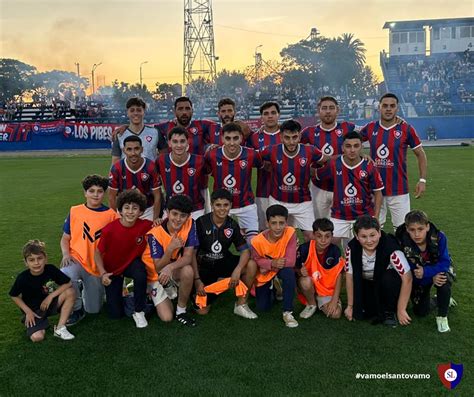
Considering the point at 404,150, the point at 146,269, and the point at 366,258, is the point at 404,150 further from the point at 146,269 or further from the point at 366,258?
the point at 146,269

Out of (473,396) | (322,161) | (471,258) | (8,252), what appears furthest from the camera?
(8,252)

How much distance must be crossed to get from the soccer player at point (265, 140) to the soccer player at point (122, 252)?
66.0 inches

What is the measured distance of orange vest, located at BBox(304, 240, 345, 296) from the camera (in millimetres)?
4414

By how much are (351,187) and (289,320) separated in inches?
61.6

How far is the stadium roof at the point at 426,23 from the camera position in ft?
165

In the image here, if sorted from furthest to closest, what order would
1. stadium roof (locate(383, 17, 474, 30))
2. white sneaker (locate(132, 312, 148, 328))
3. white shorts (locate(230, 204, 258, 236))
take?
stadium roof (locate(383, 17, 474, 30))
white shorts (locate(230, 204, 258, 236))
white sneaker (locate(132, 312, 148, 328))

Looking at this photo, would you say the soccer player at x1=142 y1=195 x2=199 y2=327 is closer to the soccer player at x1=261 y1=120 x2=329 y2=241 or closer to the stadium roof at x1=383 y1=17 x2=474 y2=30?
the soccer player at x1=261 y1=120 x2=329 y2=241

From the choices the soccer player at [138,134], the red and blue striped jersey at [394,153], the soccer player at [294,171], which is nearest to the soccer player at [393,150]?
the red and blue striped jersey at [394,153]

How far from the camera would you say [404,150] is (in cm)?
548

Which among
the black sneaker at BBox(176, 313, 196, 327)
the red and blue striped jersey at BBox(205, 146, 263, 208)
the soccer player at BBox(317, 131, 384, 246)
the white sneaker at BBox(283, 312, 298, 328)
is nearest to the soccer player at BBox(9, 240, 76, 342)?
the black sneaker at BBox(176, 313, 196, 327)

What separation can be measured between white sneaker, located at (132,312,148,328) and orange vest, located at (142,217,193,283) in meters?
0.34

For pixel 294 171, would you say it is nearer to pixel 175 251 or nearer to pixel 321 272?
pixel 321 272

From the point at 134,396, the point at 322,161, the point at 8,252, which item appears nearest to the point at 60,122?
the point at 8,252

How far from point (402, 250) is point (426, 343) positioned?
0.77 m
